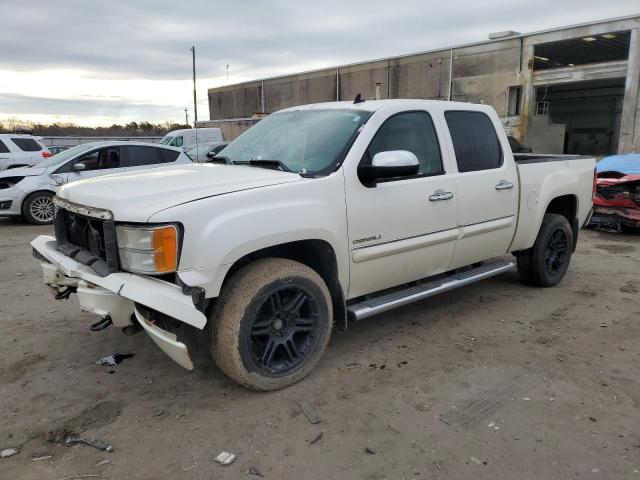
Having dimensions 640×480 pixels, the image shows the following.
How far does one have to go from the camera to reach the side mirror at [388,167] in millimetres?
3420

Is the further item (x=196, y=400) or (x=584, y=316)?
(x=584, y=316)

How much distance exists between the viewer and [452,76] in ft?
109

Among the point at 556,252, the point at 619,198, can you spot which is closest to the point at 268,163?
the point at 556,252

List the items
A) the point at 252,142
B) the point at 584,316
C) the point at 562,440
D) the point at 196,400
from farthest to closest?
the point at 584,316 < the point at 252,142 < the point at 196,400 < the point at 562,440

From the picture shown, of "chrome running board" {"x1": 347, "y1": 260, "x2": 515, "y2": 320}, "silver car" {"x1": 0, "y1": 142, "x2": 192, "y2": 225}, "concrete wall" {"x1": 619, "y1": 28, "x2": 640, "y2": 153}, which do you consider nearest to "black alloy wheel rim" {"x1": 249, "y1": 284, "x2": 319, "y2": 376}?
"chrome running board" {"x1": 347, "y1": 260, "x2": 515, "y2": 320}

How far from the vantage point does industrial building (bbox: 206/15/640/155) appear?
1028 inches

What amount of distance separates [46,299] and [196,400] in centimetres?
282

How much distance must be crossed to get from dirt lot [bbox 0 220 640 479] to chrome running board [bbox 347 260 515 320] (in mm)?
381

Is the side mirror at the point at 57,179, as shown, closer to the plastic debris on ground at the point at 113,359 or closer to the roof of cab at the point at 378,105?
the roof of cab at the point at 378,105

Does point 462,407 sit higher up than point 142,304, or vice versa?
point 142,304

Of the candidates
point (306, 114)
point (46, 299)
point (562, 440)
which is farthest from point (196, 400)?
point (46, 299)

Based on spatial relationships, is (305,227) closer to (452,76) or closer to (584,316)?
(584,316)

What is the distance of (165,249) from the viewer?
2.78 meters

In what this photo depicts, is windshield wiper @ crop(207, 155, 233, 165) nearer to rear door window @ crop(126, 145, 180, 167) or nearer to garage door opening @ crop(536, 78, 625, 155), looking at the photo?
rear door window @ crop(126, 145, 180, 167)
